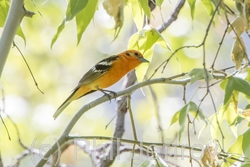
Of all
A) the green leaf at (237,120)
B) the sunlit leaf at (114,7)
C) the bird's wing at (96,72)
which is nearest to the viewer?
the sunlit leaf at (114,7)

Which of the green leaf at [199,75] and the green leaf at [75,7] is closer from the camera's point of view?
the green leaf at [75,7]

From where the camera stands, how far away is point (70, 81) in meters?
5.17

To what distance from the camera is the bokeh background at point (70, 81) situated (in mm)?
4246

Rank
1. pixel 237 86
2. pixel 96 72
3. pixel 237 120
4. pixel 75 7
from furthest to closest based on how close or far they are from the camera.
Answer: pixel 96 72 → pixel 237 120 → pixel 237 86 → pixel 75 7

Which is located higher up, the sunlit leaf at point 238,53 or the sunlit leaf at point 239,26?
the sunlit leaf at point 239,26

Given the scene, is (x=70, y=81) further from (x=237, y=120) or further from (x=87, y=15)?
(x=87, y=15)

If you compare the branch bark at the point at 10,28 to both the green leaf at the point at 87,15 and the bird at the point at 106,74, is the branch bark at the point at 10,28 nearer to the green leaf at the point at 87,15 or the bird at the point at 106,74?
the green leaf at the point at 87,15

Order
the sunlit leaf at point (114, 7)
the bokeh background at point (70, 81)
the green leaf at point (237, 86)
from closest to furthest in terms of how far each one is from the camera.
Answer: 1. the sunlit leaf at point (114, 7)
2. the green leaf at point (237, 86)
3. the bokeh background at point (70, 81)

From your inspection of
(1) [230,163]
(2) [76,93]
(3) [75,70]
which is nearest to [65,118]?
(3) [75,70]

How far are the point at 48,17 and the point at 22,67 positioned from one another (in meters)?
0.69

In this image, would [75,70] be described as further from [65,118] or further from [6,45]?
[6,45]

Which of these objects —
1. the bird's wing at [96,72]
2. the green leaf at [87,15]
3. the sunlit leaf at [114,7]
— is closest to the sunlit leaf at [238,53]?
the sunlit leaf at [114,7]

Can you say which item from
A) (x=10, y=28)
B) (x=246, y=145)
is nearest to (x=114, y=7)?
(x=10, y=28)

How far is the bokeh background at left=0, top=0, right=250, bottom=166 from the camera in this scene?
4.25m
